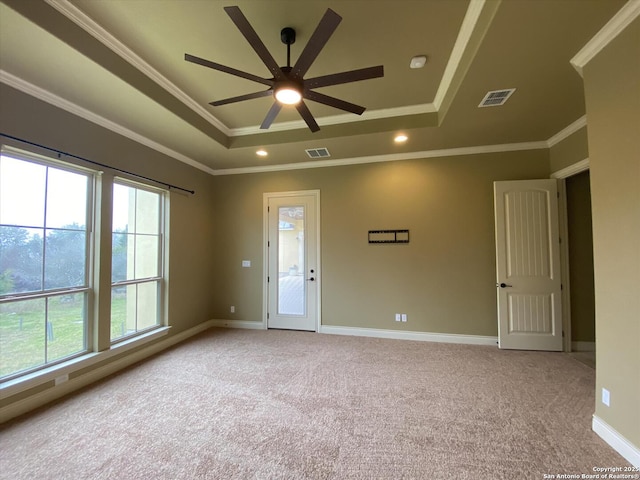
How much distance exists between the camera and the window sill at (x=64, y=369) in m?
2.26

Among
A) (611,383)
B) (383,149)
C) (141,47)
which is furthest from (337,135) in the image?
(611,383)

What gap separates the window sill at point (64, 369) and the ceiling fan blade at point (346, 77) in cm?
343

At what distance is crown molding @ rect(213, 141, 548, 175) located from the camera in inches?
150

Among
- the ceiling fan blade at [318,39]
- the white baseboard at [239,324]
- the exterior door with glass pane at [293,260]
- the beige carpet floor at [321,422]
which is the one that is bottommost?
the beige carpet floor at [321,422]

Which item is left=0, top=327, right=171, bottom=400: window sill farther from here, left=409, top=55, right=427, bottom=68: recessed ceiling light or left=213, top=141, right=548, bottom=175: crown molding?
left=409, top=55, right=427, bottom=68: recessed ceiling light

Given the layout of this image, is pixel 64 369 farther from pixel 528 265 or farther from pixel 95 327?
pixel 528 265

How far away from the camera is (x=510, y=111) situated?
2893 millimetres

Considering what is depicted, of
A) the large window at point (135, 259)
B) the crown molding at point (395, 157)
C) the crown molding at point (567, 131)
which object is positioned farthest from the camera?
the crown molding at point (395, 157)

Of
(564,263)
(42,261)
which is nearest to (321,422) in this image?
(42,261)

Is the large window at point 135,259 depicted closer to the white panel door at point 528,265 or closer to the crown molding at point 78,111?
the crown molding at point 78,111

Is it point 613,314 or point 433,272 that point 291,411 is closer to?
point 613,314

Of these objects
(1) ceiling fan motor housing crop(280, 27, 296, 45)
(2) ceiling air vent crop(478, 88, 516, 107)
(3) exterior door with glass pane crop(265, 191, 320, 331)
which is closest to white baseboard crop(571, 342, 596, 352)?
(2) ceiling air vent crop(478, 88, 516, 107)

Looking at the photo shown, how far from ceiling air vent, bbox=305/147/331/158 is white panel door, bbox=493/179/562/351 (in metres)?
2.46

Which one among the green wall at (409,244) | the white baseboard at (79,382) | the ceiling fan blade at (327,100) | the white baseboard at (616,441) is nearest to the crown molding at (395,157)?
the green wall at (409,244)
